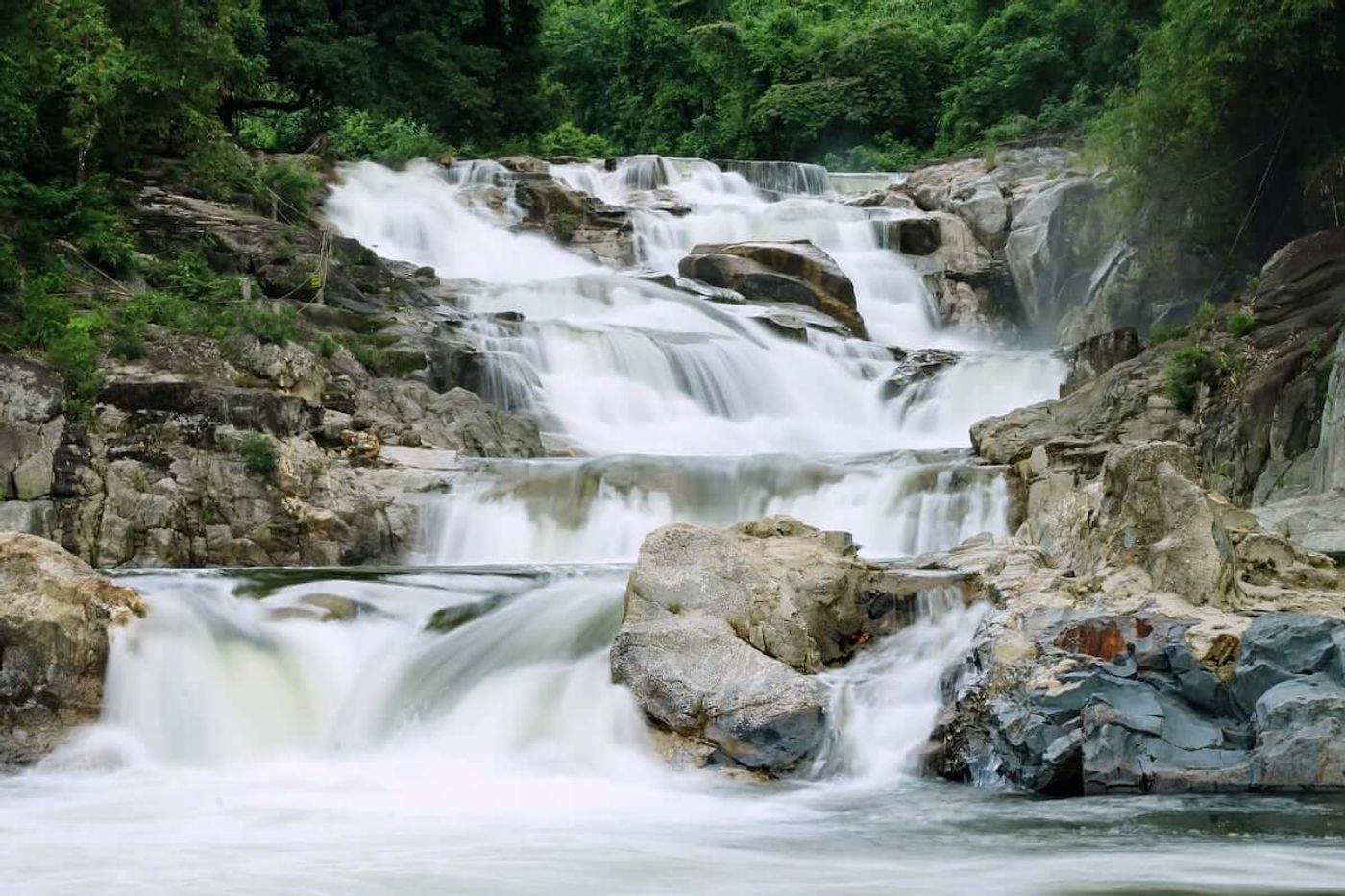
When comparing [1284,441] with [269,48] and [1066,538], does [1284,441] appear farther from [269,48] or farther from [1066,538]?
[269,48]

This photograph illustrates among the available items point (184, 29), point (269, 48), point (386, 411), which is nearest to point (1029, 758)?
point (386, 411)

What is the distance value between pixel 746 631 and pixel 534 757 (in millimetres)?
1696

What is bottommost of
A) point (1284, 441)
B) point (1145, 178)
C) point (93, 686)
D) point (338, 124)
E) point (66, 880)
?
point (66, 880)

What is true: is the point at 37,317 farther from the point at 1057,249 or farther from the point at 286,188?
the point at 1057,249

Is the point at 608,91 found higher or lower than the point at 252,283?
higher

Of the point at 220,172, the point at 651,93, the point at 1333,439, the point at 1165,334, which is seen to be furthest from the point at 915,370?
the point at 651,93

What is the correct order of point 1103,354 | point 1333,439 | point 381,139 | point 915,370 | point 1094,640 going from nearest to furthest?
point 1094,640
point 1333,439
point 1103,354
point 915,370
point 381,139

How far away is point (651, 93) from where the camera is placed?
47.4m

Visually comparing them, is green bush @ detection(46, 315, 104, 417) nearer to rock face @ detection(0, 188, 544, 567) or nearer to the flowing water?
rock face @ detection(0, 188, 544, 567)

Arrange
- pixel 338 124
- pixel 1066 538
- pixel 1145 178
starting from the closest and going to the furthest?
pixel 1066 538 → pixel 1145 178 → pixel 338 124

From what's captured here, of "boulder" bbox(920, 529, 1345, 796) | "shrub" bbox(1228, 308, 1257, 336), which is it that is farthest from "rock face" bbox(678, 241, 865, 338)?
"boulder" bbox(920, 529, 1345, 796)

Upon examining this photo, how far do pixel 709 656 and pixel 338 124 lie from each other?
29306 mm

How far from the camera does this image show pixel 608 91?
157 feet

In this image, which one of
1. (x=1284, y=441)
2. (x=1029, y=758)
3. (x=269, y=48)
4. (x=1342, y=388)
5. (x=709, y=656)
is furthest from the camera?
(x=269, y=48)
